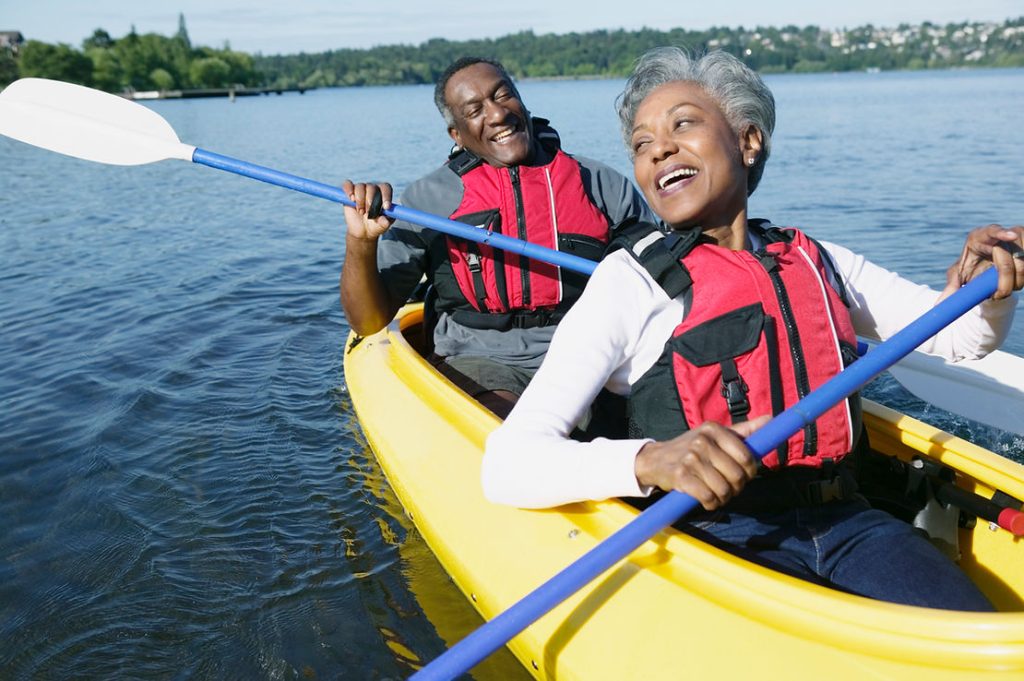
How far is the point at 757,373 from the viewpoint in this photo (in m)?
1.78

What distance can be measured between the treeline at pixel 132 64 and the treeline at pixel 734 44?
9750 mm

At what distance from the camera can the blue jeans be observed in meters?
1.72

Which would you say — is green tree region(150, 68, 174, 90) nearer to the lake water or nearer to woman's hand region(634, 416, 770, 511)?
the lake water

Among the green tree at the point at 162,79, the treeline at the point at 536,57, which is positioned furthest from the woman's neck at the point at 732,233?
the green tree at the point at 162,79

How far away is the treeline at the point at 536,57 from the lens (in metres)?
71.1

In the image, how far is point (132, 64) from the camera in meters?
74.6

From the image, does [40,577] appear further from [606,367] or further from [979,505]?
[979,505]

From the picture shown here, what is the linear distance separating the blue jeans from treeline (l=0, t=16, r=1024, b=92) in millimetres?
63529

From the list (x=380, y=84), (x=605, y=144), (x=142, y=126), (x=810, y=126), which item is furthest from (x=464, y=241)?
(x=380, y=84)

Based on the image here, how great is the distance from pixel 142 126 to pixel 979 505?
3.77 meters

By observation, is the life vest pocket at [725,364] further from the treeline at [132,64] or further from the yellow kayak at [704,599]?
the treeline at [132,64]

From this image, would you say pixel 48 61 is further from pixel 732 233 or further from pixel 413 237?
pixel 732 233

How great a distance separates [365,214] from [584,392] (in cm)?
138

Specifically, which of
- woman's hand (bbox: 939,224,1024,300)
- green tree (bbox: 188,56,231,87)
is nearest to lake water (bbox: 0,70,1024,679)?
woman's hand (bbox: 939,224,1024,300)
